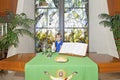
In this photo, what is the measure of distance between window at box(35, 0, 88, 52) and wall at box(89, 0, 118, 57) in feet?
0.58

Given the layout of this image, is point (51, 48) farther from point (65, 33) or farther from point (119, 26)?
point (65, 33)

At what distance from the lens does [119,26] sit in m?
4.92

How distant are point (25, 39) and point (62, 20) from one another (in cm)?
119

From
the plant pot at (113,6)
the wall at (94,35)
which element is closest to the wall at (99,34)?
the wall at (94,35)

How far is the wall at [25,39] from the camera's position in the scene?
5.83 m

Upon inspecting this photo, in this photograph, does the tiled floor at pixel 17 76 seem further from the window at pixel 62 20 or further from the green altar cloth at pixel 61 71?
the green altar cloth at pixel 61 71

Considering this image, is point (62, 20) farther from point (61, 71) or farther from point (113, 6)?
point (61, 71)

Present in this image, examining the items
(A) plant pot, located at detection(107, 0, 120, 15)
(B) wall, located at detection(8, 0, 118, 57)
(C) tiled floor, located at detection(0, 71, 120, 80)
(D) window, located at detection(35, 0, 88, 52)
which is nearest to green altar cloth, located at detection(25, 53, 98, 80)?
(C) tiled floor, located at detection(0, 71, 120, 80)

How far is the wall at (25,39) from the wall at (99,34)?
5.51 feet

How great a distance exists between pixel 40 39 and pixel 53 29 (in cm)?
48

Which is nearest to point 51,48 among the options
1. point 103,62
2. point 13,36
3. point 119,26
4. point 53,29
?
point 103,62

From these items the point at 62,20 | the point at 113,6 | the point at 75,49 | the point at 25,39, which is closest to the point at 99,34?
the point at 113,6

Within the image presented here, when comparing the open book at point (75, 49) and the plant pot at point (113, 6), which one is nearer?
the open book at point (75, 49)

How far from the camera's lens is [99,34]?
5961 mm
